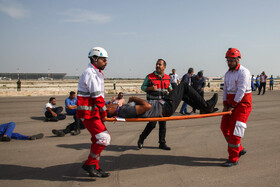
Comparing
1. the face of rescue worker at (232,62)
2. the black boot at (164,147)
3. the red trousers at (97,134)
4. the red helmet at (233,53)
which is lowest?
the black boot at (164,147)

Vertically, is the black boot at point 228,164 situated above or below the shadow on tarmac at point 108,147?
above

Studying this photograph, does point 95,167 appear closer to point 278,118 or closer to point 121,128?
point 121,128

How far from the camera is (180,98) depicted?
17.8 ft

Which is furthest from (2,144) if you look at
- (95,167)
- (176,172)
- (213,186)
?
(213,186)

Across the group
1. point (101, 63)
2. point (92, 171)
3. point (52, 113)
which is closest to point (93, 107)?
point (101, 63)

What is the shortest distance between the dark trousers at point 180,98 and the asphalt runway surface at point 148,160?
1.19 m

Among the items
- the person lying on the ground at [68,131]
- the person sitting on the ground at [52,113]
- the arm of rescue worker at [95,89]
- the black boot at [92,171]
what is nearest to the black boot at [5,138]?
the person lying on the ground at [68,131]

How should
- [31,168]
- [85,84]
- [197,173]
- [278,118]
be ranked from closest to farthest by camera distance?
[85,84] → [197,173] → [31,168] → [278,118]

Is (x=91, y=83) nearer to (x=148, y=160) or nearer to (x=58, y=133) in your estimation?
(x=148, y=160)

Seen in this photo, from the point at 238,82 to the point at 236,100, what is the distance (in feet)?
1.27

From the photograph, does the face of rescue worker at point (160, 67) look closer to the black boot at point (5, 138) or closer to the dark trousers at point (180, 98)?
the dark trousers at point (180, 98)

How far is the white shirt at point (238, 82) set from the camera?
4930 millimetres

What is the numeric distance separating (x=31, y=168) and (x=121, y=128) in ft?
13.8

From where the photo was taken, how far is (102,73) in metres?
4.54
